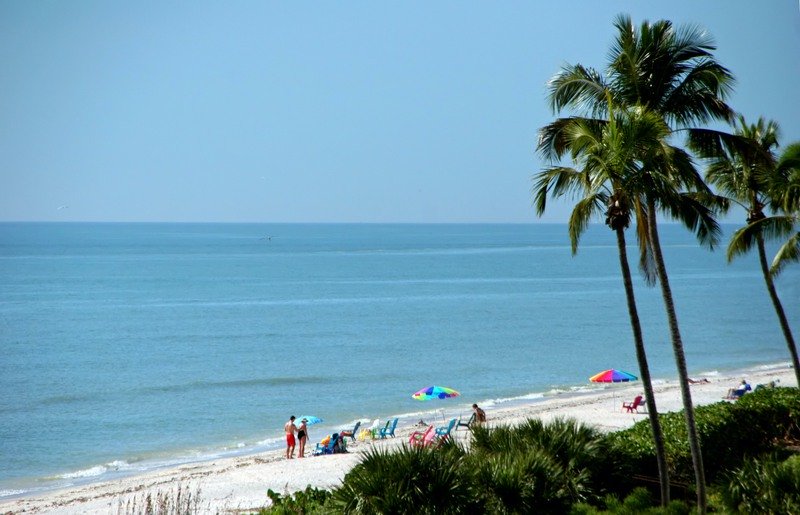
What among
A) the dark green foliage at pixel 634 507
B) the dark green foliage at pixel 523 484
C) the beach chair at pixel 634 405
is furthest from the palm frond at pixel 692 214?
the beach chair at pixel 634 405

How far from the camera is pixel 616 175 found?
1062cm

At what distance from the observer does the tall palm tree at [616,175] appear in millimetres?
10414

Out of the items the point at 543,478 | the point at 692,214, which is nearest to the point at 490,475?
the point at 543,478

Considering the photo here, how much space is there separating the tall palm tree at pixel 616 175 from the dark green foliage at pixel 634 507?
0.49 m

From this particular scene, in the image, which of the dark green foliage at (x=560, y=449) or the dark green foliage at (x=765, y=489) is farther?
the dark green foliage at (x=560, y=449)

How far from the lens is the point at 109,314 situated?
246 ft

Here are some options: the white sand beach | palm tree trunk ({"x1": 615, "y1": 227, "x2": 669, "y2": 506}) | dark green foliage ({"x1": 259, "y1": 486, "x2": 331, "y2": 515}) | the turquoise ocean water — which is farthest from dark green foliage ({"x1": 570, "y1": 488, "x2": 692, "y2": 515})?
the turquoise ocean water

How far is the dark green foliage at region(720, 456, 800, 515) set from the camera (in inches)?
334

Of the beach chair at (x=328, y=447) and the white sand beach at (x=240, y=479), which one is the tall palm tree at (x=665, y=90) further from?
the beach chair at (x=328, y=447)

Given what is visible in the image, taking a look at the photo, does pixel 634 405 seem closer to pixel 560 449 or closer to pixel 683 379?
pixel 683 379

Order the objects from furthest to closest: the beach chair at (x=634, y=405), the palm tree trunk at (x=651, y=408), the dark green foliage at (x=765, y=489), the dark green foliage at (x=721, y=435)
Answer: the beach chair at (x=634, y=405) < the dark green foliage at (x=721, y=435) < the palm tree trunk at (x=651, y=408) < the dark green foliage at (x=765, y=489)

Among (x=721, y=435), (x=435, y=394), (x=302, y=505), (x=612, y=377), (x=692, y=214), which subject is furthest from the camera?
(x=612, y=377)

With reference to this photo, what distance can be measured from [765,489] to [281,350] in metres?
46.0

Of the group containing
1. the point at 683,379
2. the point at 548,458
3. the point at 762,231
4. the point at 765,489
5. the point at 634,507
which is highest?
the point at 762,231
